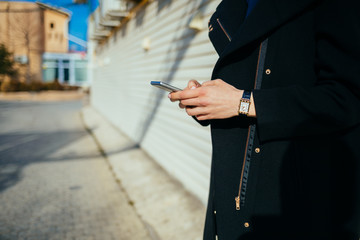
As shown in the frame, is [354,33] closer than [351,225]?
Yes

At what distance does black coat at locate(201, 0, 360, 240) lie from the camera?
2.71ft

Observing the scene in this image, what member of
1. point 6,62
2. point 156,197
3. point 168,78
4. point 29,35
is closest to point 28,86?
point 6,62

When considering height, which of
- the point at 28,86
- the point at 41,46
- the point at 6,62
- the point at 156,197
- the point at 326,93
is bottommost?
the point at 28,86

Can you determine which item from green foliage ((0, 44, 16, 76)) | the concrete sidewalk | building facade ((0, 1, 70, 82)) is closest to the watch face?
the concrete sidewalk

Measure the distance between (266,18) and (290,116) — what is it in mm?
369

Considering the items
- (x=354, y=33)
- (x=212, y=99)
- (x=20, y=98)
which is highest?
(x=354, y=33)

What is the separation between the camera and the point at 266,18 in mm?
935

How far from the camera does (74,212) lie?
346cm

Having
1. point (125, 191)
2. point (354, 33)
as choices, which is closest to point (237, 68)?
point (354, 33)

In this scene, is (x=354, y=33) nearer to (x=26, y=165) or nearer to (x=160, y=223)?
(x=160, y=223)

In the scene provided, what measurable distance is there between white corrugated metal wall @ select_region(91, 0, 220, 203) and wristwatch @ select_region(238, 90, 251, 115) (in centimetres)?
232

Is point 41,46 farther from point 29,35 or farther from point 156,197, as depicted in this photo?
point 156,197

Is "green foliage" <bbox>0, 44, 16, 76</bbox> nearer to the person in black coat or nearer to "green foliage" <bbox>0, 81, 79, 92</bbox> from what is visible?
"green foliage" <bbox>0, 81, 79, 92</bbox>

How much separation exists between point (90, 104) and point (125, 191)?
1452 centimetres
